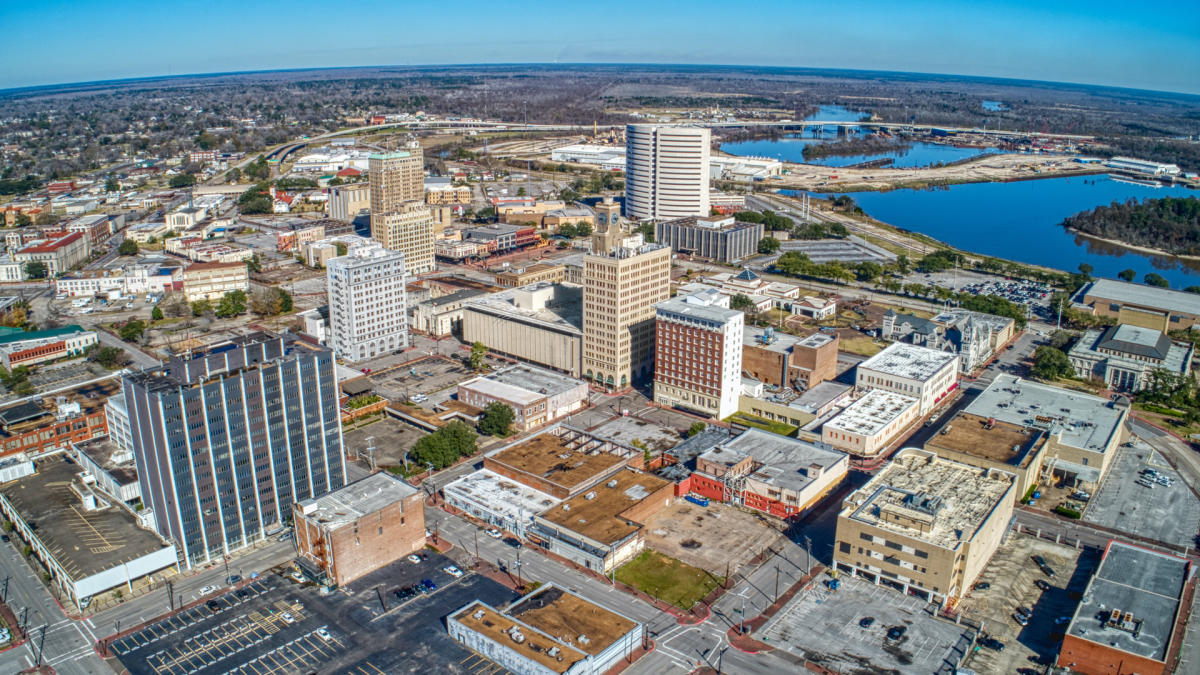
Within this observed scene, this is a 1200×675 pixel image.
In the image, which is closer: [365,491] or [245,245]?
[365,491]

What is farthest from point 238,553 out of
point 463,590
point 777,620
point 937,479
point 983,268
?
point 983,268

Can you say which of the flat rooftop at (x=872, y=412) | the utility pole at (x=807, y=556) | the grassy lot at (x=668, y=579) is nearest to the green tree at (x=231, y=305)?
the grassy lot at (x=668, y=579)

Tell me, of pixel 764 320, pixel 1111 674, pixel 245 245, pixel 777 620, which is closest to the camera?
pixel 1111 674

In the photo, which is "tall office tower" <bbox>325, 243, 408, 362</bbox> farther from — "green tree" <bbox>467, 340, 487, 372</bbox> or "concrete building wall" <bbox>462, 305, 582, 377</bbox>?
"green tree" <bbox>467, 340, 487, 372</bbox>

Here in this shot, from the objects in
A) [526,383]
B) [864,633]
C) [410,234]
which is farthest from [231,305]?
[864,633]

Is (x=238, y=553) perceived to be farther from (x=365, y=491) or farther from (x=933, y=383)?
(x=933, y=383)

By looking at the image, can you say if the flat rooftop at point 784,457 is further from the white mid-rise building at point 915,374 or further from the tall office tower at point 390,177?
the tall office tower at point 390,177
